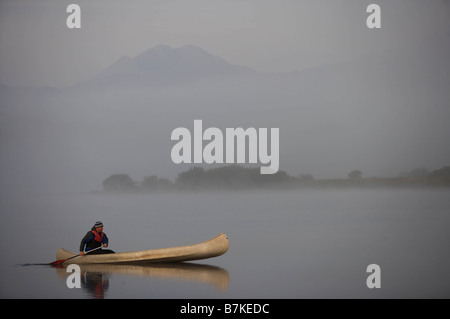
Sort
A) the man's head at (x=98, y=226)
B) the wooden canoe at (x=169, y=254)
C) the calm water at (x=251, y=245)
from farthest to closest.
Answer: the wooden canoe at (x=169, y=254) → the man's head at (x=98, y=226) → the calm water at (x=251, y=245)

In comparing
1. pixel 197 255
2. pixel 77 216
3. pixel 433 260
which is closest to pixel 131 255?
pixel 197 255

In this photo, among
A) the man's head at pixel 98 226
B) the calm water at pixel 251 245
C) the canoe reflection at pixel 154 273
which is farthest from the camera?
the man's head at pixel 98 226

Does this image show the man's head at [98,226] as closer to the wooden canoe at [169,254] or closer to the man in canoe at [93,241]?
the man in canoe at [93,241]

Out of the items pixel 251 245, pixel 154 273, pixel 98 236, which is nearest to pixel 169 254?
pixel 154 273

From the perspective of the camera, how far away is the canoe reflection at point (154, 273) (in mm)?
12477

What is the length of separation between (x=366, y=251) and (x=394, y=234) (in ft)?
13.7

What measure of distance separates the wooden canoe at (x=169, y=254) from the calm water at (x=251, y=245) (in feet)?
0.63

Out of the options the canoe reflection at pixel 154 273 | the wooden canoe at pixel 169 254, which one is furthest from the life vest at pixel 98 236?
the canoe reflection at pixel 154 273

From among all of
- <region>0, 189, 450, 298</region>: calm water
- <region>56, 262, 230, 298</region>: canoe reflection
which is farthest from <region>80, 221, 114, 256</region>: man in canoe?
<region>0, 189, 450, 298</region>: calm water

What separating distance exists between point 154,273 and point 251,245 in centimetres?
526

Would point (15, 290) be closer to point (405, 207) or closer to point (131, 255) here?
point (131, 255)

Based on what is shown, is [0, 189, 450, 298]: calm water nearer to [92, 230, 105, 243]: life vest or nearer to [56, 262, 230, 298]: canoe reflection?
[56, 262, 230, 298]: canoe reflection

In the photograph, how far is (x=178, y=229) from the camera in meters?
22.8

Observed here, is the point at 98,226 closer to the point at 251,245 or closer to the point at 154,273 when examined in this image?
the point at 154,273
